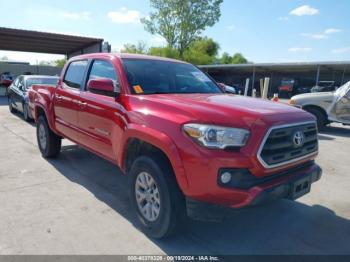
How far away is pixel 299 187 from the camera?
2990 mm

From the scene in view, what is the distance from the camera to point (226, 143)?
8.52ft

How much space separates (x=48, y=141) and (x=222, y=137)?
4.25 m

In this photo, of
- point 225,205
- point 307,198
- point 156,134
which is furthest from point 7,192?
point 307,198

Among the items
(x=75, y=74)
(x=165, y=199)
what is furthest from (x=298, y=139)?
(x=75, y=74)

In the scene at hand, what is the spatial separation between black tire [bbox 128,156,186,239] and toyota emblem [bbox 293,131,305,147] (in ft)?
4.05

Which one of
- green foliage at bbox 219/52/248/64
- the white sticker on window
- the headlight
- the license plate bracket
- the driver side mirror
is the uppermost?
green foliage at bbox 219/52/248/64

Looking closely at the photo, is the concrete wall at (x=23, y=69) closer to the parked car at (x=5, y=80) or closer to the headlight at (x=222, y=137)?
the parked car at (x=5, y=80)

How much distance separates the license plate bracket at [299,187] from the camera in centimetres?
290

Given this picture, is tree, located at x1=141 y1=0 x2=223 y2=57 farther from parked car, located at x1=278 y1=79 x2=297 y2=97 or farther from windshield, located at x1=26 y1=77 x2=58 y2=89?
windshield, located at x1=26 y1=77 x2=58 y2=89

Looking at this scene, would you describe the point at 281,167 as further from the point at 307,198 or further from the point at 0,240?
the point at 0,240

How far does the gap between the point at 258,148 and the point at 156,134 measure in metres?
0.95

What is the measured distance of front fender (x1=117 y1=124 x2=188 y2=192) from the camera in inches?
106

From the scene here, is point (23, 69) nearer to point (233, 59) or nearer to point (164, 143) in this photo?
point (164, 143)

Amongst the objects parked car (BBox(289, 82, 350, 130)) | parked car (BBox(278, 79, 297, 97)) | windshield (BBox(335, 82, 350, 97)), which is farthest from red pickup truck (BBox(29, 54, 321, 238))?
parked car (BBox(278, 79, 297, 97))
